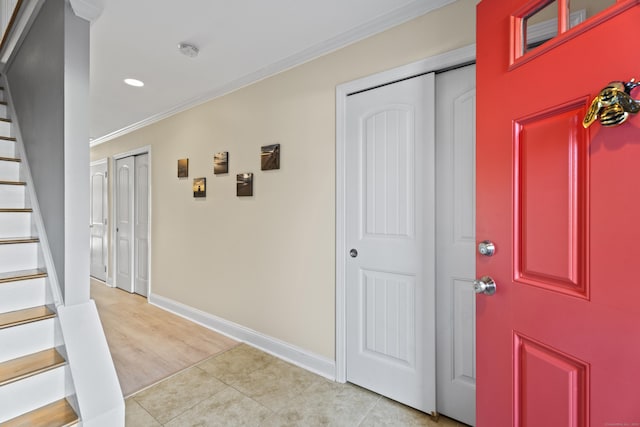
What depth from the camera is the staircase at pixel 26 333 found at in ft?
4.42

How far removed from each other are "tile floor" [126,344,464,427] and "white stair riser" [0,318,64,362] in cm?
60

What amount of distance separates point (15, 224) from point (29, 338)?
0.84 meters

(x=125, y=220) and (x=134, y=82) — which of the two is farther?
(x=125, y=220)

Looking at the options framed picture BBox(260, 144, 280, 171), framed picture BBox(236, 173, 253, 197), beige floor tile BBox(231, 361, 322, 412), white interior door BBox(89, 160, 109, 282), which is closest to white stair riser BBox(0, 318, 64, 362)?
beige floor tile BBox(231, 361, 322, 412)

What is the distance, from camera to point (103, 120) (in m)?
3.74

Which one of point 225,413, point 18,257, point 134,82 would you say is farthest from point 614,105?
point 134,82

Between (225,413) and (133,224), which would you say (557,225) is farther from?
(133,224)

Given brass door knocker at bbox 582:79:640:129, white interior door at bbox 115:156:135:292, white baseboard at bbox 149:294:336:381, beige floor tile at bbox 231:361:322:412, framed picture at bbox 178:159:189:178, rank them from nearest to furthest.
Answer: brass door knocker at bbox 582:79:640:129 → beige floor tile at bbox 231:361:322:412 → white baseboard at bbox 149:294:336:381 → framed picture at bbox 178:159:189:178 → white interior door at bbox 115:156:135:292

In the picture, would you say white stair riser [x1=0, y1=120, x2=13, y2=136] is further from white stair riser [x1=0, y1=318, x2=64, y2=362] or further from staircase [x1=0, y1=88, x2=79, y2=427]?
white stair riser [x1=0, y1=318, x2=64, y2=362]

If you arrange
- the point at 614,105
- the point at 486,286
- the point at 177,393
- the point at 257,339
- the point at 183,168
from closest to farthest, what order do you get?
1. the point at 614,105
2. the point at 486,286
3. the point at 177,393
4. the point at 257,339
5. the point at 183,168

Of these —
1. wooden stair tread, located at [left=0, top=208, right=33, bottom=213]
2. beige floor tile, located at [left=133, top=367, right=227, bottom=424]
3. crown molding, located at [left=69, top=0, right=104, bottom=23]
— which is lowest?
beige floor tile, located at [left=133, top=367, right=227, bottom=424]

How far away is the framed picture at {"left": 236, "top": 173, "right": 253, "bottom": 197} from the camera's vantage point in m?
2.60

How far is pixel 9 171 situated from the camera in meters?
2.17

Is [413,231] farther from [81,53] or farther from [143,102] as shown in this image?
[143,102]
